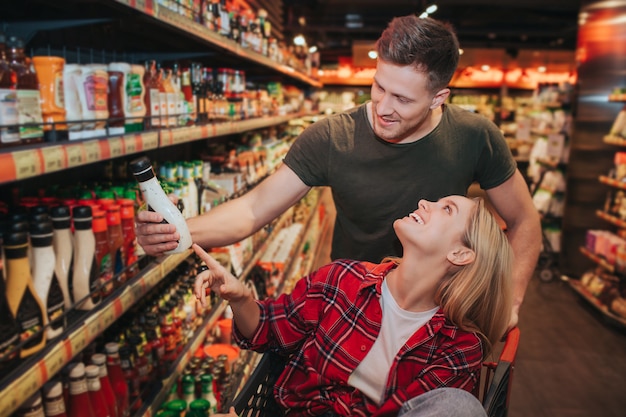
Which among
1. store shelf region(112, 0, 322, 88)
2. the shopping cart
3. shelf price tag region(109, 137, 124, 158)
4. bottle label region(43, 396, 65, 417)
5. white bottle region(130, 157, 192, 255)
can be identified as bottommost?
bottle label region(43, 396, 65, 417)

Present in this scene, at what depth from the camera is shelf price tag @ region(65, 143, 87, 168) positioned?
1.40 m

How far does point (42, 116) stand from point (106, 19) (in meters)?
0.57

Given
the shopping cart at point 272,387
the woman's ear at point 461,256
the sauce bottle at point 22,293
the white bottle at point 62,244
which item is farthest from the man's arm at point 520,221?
the sauce bottle at point 22,293

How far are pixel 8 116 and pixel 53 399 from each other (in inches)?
31.3

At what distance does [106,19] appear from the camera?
6.40 ft

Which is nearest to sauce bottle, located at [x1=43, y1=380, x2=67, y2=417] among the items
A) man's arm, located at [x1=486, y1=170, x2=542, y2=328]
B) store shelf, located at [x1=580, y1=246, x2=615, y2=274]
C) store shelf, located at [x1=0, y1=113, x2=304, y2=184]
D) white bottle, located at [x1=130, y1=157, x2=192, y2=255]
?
white bottle, located at [x1=130, y1=157, x2=192, y2=255]

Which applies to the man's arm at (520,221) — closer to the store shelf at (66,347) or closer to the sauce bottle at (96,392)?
the store shelf at (66,347)

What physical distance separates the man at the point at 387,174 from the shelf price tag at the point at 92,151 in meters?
0.41

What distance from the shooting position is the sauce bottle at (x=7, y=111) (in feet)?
4.29

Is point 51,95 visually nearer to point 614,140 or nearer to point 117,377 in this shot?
point 117,377

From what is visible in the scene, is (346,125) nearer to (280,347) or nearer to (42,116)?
(280,347)

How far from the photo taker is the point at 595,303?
5.29 metres

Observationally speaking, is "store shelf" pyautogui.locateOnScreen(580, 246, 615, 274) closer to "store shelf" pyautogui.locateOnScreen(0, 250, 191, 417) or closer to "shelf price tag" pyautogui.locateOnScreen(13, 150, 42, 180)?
"store shelf" pyautogui.locateOnScreen(0, 250, 191, 417)

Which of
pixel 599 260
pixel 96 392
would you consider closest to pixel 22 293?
pixel 96 392
